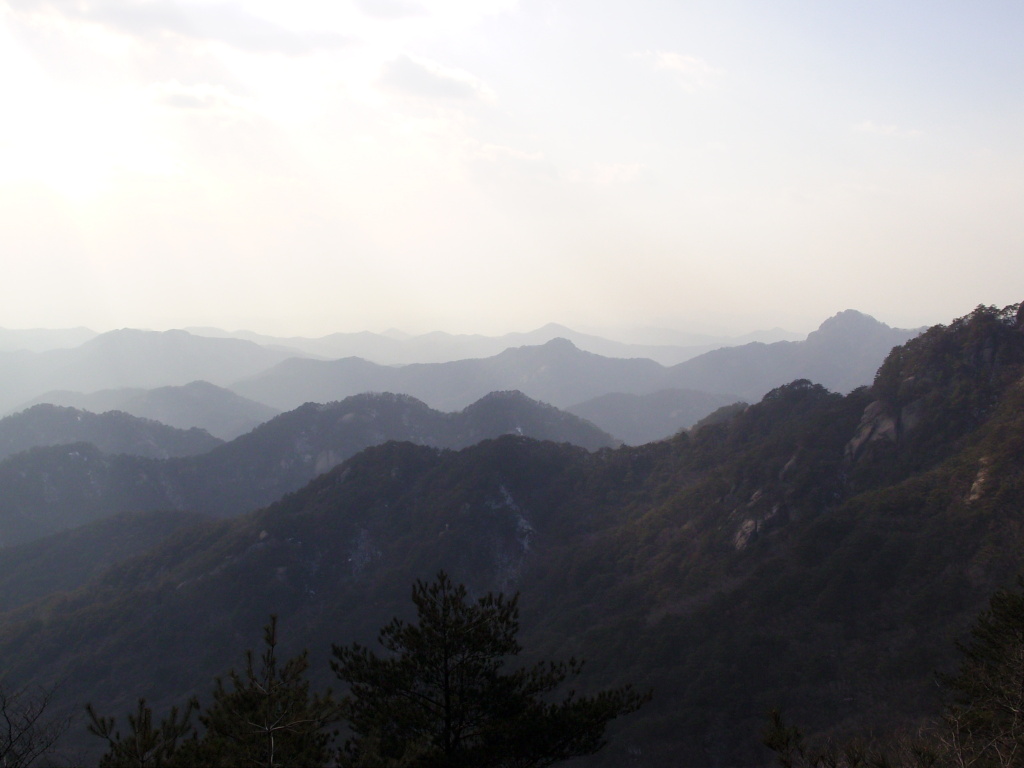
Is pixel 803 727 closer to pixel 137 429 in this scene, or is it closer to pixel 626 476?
pixel 626 476

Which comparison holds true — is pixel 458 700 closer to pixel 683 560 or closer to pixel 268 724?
pixel 268 724

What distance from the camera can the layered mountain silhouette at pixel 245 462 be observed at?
119 m

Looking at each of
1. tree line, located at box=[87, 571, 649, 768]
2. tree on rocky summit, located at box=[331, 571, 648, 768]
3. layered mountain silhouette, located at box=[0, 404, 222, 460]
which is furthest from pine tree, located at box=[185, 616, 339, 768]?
layered mountain silhouette, located at box=[0, 404, 222, 460]

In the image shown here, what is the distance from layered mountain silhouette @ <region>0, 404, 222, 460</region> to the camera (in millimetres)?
154625

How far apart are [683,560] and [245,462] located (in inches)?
4500

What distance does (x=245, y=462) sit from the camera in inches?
5595

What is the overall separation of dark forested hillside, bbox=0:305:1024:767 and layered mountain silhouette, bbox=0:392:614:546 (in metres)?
48.6

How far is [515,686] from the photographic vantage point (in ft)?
62.6

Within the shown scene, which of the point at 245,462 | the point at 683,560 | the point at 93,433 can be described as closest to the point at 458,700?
the point at 683,560

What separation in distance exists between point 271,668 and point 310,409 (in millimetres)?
147693

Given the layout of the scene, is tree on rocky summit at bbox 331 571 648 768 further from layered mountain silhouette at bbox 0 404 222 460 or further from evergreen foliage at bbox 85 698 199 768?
layered mountain silhouette at bbox 0 404 222 460

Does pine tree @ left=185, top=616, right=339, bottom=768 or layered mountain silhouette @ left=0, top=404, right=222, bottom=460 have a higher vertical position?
layered mountain silhouette @ left=0, top=404, right=222, bottom=460

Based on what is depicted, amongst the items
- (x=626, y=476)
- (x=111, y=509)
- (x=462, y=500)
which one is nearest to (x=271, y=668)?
(x=462, y=500)

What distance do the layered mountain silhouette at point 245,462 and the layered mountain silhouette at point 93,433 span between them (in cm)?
2714
